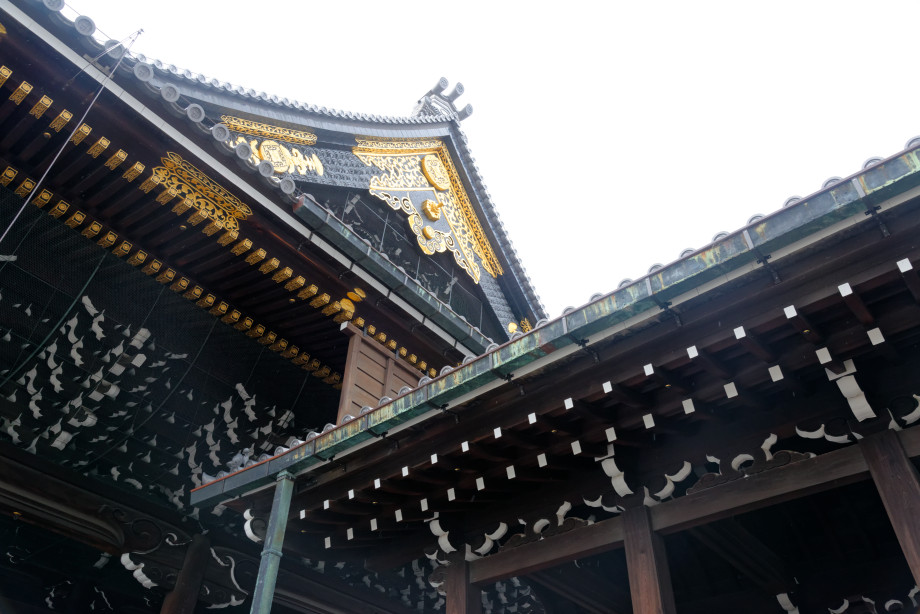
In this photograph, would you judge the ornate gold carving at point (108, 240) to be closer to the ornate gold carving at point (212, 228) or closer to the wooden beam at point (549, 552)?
the ornate gold carving at point (212, 228)

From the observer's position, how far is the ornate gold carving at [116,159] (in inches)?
243

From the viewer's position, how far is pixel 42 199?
6406mm

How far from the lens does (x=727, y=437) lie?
17.7ft

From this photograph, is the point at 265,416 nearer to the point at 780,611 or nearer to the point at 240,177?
the point at 240,177

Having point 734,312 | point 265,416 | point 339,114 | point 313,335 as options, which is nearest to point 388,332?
point 313,335

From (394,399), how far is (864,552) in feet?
17.9

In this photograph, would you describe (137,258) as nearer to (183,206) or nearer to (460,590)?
(183,206)

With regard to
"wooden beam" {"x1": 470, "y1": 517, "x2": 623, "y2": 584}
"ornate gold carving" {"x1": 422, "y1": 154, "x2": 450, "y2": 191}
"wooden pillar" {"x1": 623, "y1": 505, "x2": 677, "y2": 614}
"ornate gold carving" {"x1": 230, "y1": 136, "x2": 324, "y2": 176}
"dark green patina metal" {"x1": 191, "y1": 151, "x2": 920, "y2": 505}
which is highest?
"ornate gold carving" {"x1": 422, "y1": 154, "x2": 450, "y2": 191}

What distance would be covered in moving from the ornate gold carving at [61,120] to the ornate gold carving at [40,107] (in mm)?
108

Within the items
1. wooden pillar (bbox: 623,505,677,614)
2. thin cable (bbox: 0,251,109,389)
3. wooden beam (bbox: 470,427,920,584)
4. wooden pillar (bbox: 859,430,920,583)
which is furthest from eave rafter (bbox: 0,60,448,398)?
wooden pillar (bbox: 859,430,920,583)

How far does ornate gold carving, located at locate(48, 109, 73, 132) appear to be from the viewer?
5.86 m

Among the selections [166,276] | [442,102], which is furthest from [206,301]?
[442,102]

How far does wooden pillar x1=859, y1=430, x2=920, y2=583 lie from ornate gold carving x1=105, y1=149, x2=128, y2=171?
6519mm

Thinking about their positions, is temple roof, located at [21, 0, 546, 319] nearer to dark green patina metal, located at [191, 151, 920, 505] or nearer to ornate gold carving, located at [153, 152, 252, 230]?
ornate gold carving, located at [153, 152, 252, 230]
